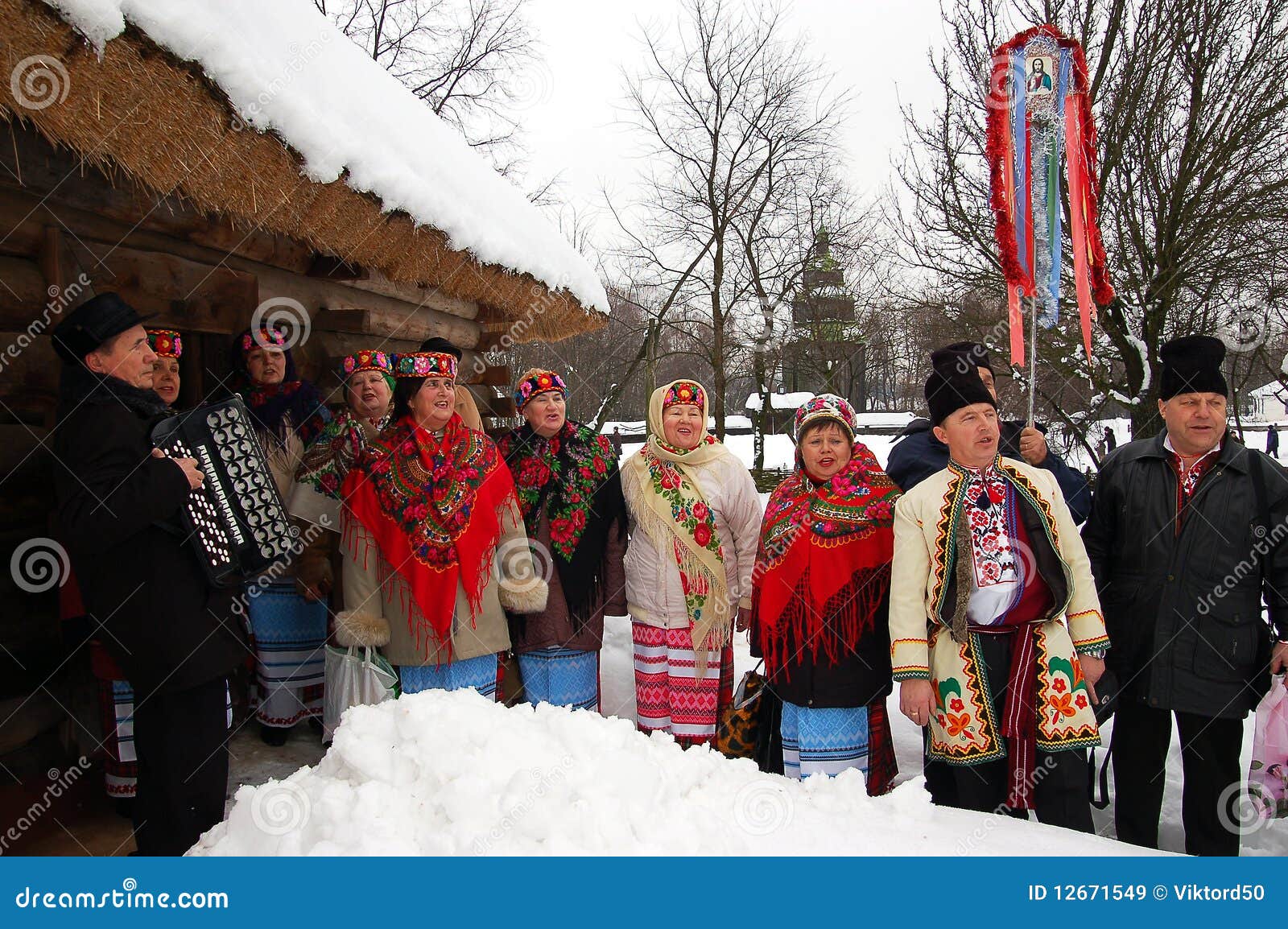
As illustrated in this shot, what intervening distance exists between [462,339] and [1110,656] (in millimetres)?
4669

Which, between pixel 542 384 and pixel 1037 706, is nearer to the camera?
pixel 1037 706

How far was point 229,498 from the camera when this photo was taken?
2326mm

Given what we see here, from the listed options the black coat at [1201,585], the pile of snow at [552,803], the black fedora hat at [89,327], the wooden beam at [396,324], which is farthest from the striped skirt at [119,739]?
the black coat at [1201,585]

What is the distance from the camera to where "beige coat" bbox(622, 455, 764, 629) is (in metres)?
3.31

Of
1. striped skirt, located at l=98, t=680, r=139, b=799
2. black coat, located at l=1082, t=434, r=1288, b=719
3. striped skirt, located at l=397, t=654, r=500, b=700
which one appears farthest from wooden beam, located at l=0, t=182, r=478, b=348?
black coat, located at l=1082, t=434, r=1288, b=719

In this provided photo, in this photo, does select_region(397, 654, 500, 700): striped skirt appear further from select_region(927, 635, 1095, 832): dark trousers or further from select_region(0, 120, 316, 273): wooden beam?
select_region(0, 120, 316, 273): wooden beam

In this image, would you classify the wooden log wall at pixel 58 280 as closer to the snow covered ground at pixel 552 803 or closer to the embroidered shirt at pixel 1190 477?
the snow covered ground at pixel 552 803

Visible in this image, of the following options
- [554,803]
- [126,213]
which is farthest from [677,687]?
[126,213]

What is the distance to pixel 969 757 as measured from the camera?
2.49 meters

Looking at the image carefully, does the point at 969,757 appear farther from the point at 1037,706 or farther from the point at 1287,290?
the point at 1287,290

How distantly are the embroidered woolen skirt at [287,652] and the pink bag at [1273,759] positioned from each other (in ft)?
12.4

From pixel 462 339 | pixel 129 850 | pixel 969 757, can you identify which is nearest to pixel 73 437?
pixel 129 850

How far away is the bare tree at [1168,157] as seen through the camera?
5.95m

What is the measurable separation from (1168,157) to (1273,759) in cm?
571
